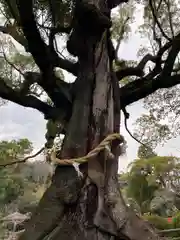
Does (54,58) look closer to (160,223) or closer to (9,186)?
→ (160,223)

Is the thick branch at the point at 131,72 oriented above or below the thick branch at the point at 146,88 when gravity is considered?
above

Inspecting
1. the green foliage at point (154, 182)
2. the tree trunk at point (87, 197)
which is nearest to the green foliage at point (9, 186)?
the green foliage at point (154, 182)

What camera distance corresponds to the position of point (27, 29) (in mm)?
1006

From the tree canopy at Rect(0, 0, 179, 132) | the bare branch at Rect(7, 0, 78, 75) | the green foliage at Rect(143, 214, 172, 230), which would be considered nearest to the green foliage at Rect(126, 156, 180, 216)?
the green foliage at Rect(143, 214, 172, 230)

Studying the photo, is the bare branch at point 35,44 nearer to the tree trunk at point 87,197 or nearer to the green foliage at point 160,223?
the tree trunk at point 87,197

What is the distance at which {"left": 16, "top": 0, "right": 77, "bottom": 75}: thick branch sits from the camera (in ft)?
3.07

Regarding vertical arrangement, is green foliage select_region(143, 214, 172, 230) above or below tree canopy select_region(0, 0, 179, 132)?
below

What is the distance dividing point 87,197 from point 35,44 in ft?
1.61

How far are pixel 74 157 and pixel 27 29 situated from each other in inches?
16.0

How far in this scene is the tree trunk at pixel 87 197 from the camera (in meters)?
1.01

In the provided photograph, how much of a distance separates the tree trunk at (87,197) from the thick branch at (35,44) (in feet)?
0.52

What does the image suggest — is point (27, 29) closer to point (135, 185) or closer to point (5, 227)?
point (5, 227)

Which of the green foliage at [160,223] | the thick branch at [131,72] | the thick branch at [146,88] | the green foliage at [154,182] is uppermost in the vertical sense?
the thick branch at [131,72]

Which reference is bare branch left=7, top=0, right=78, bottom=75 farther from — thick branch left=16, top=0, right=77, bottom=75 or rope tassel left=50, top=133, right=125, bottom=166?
rope tassel left=50, top=133, right=125, bottom=166
